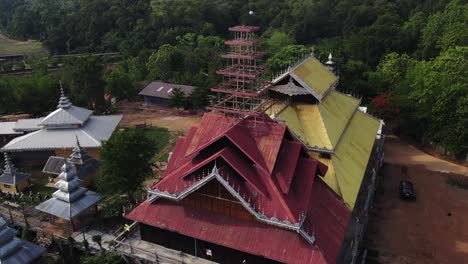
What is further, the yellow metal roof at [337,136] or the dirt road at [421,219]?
the dirt road at [421,219]

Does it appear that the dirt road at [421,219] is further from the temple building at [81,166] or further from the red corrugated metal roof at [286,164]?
the temple building at [81,166]

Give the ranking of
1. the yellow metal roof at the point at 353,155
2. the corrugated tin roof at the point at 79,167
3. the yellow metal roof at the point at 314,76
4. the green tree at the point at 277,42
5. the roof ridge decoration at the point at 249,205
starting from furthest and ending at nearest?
the green tree at the point at 277,42 < the corrugated tin roof at the point at 79,167 < the yellow metal roof at the point at 314,76 < the yellow metal roof at the point at 353,155 < the roof ridge decoration at the point at 249,205

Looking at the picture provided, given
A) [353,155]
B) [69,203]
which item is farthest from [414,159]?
[69,203]

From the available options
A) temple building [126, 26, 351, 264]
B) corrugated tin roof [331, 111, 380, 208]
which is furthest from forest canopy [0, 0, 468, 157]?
temple building [126, 26, 351, 264]

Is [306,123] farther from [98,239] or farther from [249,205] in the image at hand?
[98,239]

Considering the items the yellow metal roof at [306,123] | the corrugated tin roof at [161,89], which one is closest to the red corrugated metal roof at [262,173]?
the yellow metal roof at [306,123]
